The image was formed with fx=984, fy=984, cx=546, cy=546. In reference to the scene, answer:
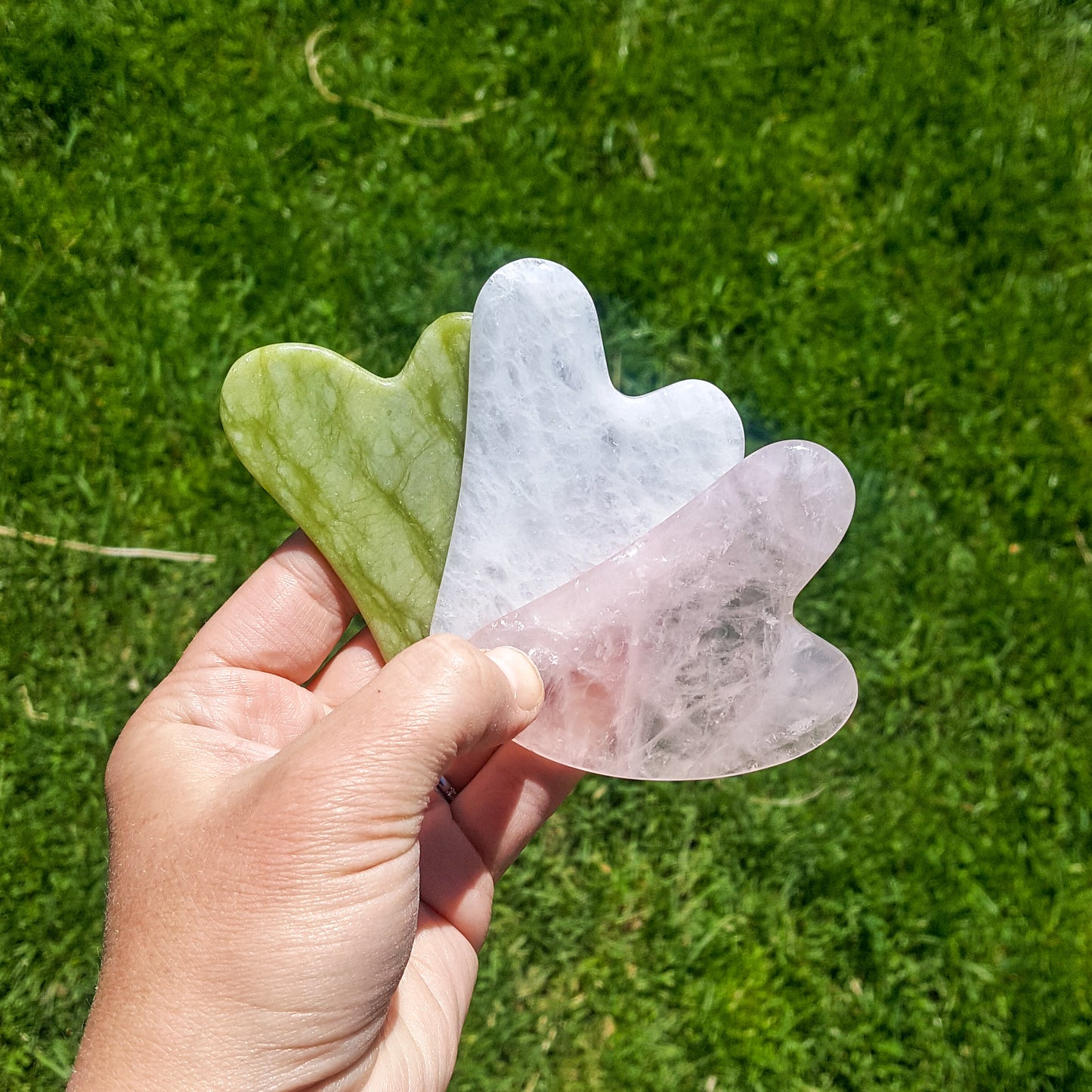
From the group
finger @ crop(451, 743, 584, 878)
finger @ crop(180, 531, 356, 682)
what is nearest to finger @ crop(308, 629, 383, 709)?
finger @ crop(180, 531, 356, 682)

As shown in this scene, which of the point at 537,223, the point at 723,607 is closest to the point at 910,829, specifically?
the point at 723,607

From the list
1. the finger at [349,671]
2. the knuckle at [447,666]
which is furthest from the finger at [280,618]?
the knuckle at [447,666]

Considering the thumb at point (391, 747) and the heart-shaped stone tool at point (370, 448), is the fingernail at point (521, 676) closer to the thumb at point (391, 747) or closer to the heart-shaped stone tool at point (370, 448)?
the thumb at point (391, 747)

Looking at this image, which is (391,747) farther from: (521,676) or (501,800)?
(501,800)

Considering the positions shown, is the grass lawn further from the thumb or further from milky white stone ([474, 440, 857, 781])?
the thumb

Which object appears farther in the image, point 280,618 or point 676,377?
point 676,377

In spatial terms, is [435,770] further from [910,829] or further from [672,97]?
[672,97]

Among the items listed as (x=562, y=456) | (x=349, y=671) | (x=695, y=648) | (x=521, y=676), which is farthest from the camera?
(x=349, y=671)

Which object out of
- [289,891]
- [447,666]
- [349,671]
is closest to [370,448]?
[349,671]
